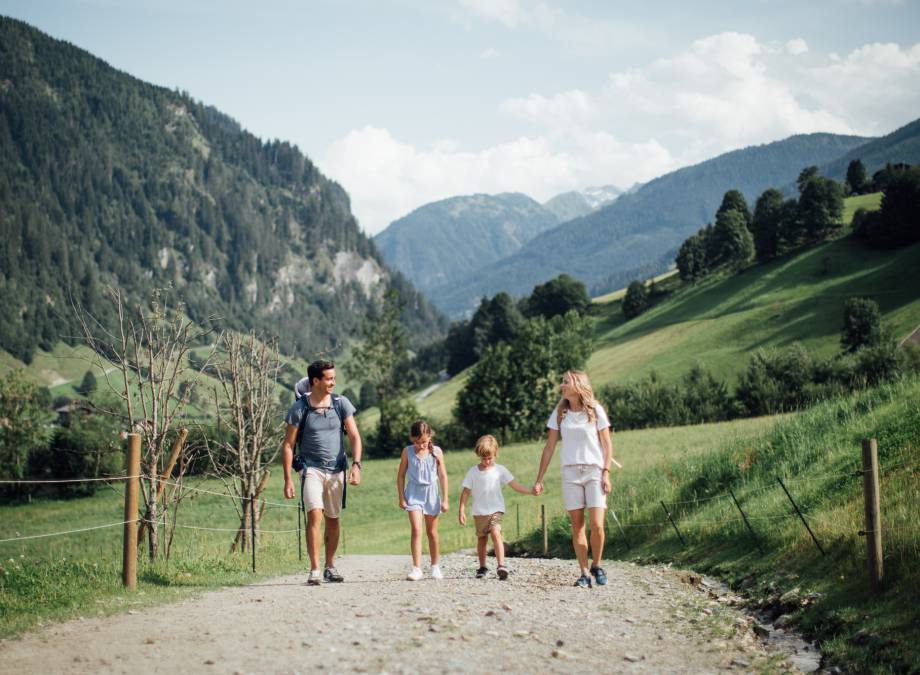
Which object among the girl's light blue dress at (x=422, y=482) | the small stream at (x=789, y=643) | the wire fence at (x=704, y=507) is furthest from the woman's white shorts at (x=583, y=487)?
the wire fence at (x=704, y=507)

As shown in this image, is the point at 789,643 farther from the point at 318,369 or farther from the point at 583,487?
the point at 318,369

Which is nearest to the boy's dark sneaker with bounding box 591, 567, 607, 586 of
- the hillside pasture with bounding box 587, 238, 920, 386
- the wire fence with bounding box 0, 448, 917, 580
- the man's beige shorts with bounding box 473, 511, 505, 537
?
the man's beige shorts with bounding box 473, 511, 505, 537

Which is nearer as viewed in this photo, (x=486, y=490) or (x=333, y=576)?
(x=333, y=576)

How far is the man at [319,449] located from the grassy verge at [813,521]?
6.27 metres

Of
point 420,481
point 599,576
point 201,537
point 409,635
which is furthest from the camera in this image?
point 201,537

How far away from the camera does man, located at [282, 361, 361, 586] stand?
36.8 feet

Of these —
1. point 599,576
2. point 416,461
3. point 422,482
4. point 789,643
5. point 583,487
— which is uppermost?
point 416,461

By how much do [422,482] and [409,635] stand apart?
423 cm

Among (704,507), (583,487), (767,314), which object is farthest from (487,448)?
(767,314)

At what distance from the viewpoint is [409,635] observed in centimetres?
782

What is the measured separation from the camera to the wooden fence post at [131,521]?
11.1 m

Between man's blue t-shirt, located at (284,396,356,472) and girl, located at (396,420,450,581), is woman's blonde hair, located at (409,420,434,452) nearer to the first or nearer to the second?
girl, located at (396,420,450,581)

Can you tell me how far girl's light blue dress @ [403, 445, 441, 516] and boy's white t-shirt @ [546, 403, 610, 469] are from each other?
1.99 m

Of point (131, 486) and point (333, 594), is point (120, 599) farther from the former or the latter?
point (333, 594)
